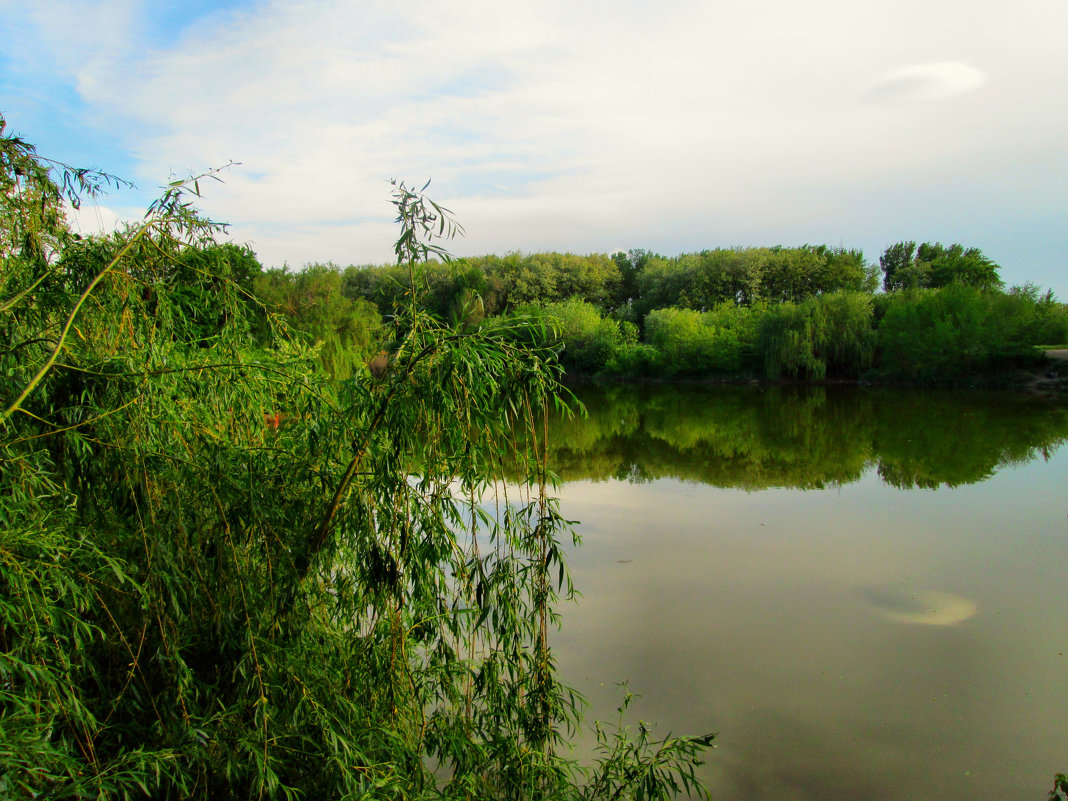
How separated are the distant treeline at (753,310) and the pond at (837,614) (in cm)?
781

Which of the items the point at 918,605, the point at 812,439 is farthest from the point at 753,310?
the point at 918,605

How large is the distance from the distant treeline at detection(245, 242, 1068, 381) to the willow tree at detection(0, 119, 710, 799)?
1239 cm

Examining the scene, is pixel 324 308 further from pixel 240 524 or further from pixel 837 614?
pixel 240 524

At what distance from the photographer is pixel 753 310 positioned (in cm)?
3422

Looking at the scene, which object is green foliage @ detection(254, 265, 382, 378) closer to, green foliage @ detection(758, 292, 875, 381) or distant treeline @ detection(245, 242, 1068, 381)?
distant treeline @ detection(245, 242, 1068, 381)

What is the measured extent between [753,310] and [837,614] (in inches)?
1157

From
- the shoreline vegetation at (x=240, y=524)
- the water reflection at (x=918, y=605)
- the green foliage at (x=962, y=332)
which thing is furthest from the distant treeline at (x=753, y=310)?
the shoreline vegetation at (x=240, y=524)

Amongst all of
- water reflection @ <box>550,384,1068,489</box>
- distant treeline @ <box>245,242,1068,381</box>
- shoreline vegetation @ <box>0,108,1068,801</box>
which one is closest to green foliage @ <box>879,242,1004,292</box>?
distant treeline @ <box>245,242,1068,381</box>

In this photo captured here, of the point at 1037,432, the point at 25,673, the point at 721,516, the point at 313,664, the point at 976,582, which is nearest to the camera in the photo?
the point at 25,673

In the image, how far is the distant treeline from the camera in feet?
81.1

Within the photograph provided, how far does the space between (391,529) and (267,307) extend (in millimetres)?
1194

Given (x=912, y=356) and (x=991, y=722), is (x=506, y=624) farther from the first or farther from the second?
(x=912, y=356)

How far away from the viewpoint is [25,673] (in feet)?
5.57

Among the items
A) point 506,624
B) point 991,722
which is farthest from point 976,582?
point 506,624
